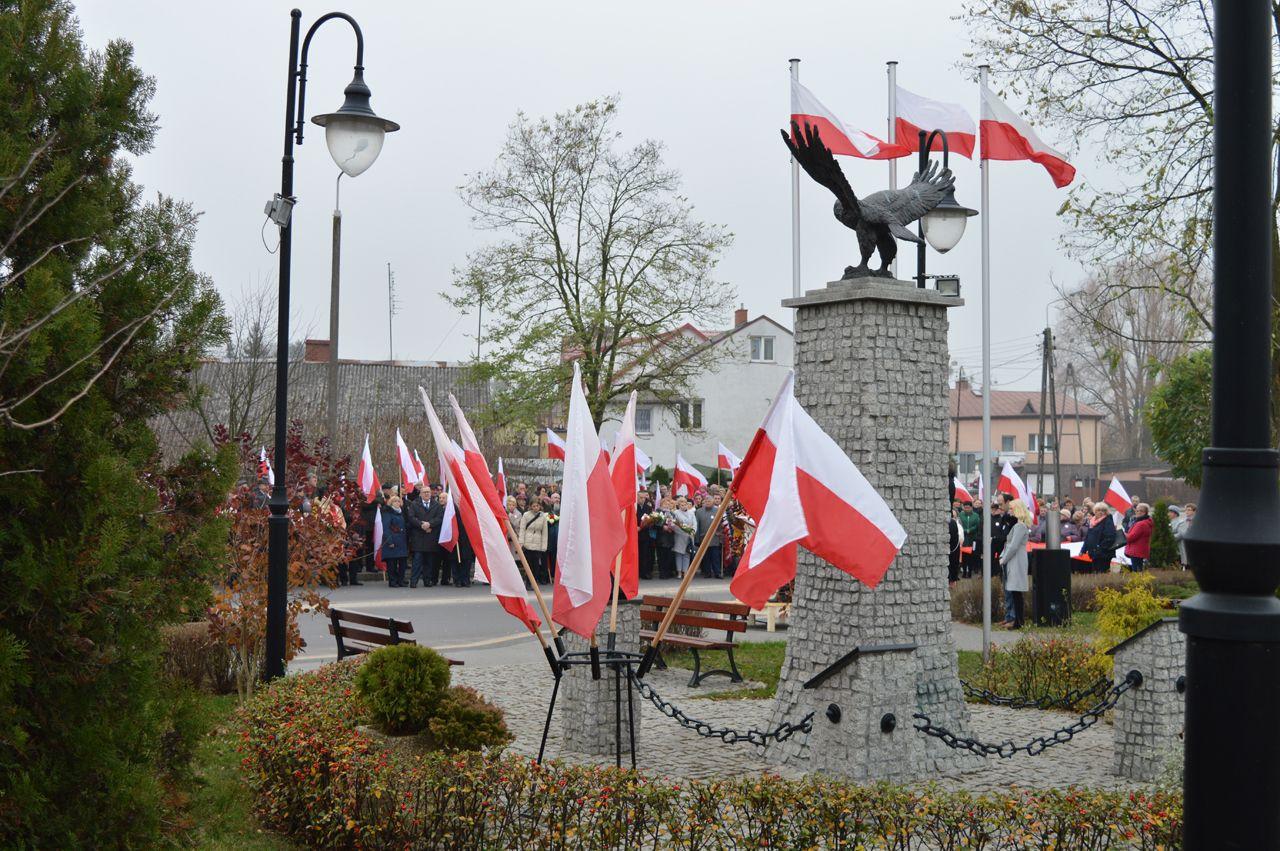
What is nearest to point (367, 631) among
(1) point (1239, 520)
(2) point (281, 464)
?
(2) point (281, 464)

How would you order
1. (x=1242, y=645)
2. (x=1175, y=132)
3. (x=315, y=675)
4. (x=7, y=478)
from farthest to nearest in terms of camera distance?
1. (x=1175, y=132)
2. (x=315, y=675)
3. (x=7, y=478)
4. (x=1242, y=645)

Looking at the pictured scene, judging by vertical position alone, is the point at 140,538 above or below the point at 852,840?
above

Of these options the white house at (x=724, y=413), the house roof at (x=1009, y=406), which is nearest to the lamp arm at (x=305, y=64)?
the white house at (x=724, y=413)

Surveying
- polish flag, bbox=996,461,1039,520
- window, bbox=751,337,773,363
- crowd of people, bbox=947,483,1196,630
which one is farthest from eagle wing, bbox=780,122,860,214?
window, bbox=751,337,773,363

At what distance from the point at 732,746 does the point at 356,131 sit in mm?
6035

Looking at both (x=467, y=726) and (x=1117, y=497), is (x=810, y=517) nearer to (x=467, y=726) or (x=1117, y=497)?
(x=467, y=726)

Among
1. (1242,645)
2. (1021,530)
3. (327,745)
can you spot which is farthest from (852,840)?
(1021,530)

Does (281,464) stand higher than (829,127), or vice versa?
(829,127)

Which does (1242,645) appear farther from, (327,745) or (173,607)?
(327,745)

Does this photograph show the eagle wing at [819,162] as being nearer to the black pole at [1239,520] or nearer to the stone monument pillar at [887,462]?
the stone monument pillar at [887,462]

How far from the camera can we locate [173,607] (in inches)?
184

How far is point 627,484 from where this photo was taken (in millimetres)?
8875

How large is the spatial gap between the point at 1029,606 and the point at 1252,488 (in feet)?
60.7

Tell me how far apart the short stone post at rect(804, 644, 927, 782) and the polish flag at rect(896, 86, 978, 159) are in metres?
9.08
